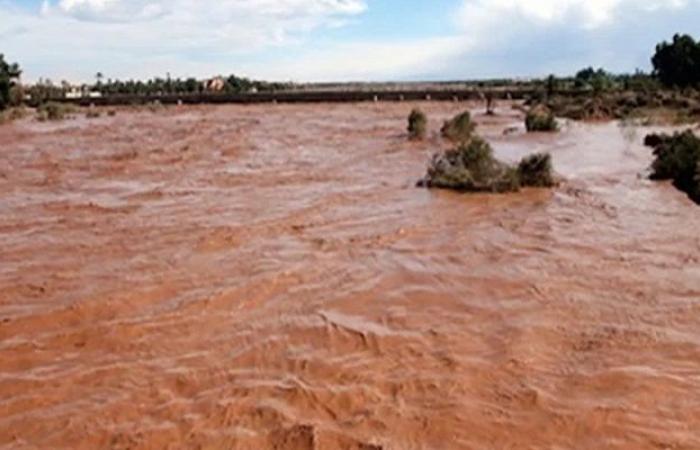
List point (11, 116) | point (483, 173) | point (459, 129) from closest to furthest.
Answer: point (483, 173) → point (459, 129) → point (11, 116)

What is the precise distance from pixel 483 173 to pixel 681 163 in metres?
5.14

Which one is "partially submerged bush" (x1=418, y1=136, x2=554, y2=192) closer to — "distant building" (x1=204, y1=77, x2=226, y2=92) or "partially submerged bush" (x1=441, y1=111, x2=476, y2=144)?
"partially submerged bush" (x1=441, y1=111, x2=476, y2=144)

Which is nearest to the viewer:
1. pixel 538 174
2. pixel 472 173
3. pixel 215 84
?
pixel 538 174

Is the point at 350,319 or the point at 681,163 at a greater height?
the point at 681,163

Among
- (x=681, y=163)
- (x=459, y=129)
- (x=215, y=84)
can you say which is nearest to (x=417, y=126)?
(x=459, y=129)

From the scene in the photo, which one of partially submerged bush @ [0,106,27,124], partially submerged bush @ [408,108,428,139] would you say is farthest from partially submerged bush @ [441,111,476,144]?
partially submerged bush @ [0,106,27,124]

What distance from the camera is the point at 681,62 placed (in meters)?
69.1

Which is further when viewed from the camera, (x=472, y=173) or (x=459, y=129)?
(x=459, y=129)

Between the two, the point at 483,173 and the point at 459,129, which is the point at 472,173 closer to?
the point at 483,173

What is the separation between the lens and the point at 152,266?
35.1ft

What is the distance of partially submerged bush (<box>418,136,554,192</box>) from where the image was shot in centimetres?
1766

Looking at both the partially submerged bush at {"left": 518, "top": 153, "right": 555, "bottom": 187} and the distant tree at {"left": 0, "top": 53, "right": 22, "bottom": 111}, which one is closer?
the partially submerged bush at {"left": 518, "top": 153, "right": 555, "bottom": 187}

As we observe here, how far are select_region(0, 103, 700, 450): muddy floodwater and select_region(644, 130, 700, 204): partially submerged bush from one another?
68 cm

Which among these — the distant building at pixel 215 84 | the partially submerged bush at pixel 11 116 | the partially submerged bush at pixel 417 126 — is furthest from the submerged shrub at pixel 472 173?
the distant building at pixel 215 84
